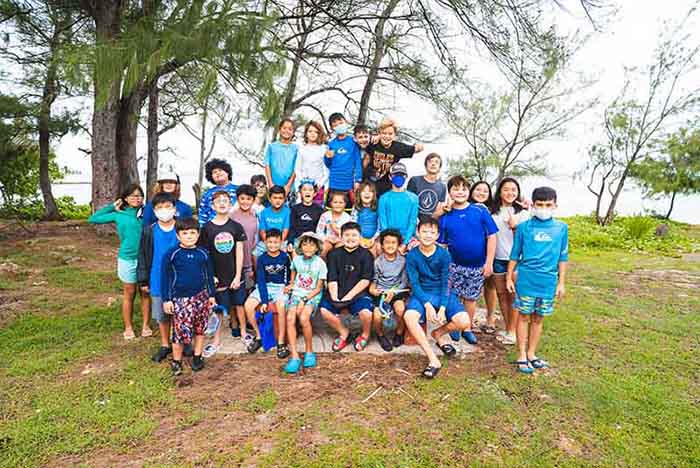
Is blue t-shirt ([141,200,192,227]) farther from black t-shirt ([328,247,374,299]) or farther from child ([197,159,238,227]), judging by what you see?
black t-shirt ([328,247,374,299])

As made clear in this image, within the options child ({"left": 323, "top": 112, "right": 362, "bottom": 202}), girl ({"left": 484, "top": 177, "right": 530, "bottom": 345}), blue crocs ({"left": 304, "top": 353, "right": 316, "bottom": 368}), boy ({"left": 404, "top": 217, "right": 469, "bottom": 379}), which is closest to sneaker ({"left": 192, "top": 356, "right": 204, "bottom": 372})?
blue crocs ({"left": 304, "top": 353, "right": 316, "bottom": 368})

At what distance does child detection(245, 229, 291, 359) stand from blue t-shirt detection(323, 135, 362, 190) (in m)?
0.97

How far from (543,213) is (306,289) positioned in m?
2.00

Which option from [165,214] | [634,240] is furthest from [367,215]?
[634,240]

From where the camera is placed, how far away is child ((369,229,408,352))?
11.4 ft

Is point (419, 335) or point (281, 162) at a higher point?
point (281, 162)

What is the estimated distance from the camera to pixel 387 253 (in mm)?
3527

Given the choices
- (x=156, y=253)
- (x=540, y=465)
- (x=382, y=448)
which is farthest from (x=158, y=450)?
(x=540, y=465)

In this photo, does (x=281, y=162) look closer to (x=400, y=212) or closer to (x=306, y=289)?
(x=400, y=212)

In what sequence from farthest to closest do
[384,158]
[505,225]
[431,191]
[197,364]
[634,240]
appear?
1. [634,240]
2. [384,158]
3. [431,191]
4. [505,225]
5. [197,364]

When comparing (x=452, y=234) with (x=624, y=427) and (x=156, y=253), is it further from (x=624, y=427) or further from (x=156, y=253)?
(x=156, y=253)

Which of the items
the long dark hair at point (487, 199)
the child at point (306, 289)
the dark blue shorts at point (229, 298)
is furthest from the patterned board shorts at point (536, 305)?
the dark blue shorts at point (229, 298)

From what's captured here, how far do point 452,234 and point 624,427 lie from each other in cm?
182

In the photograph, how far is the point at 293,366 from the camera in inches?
124
